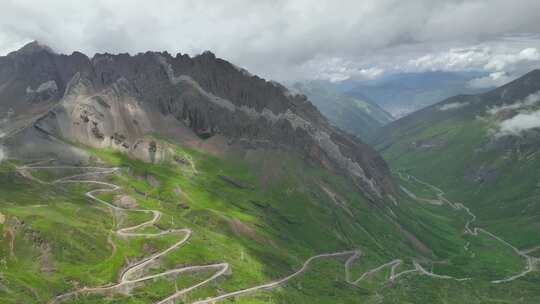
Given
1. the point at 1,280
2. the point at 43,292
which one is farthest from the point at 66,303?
the point at 1,280

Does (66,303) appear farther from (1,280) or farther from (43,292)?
(1,280)

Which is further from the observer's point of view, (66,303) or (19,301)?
(66,303)
